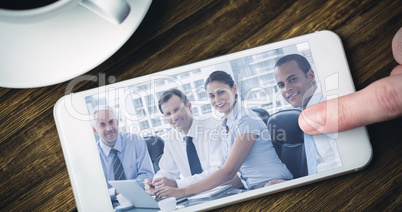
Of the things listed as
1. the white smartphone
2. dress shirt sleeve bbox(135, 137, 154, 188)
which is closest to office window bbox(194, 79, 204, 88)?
the white smartphone

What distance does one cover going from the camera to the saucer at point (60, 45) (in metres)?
0.34

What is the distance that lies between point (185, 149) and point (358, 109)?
0.22 meters

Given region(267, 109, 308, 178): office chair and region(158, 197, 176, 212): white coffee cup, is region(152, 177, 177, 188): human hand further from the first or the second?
region(267, 109, 308, 178): office chair

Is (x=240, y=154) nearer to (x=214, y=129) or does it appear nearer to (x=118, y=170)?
→ (x=214, y=129)

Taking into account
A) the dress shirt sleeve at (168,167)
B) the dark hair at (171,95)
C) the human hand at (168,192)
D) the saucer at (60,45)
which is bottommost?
the human hand at (168,192)

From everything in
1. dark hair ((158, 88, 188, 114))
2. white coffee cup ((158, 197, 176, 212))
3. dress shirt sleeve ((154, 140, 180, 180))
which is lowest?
white coffee cup ((158, 197, 176, 212))

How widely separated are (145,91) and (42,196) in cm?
19

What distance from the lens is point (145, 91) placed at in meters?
0.43

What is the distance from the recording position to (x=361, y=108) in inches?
15.7

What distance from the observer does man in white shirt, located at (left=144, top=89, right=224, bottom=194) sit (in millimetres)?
415

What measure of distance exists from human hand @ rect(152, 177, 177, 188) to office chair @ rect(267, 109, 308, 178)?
0.14 meters

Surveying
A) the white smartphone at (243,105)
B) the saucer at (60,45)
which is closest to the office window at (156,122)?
the white smartphone at (243,105)

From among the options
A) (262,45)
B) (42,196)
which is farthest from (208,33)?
(42,196)

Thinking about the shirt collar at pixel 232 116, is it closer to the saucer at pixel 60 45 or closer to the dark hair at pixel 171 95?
the dark hair at pixel 171 95
